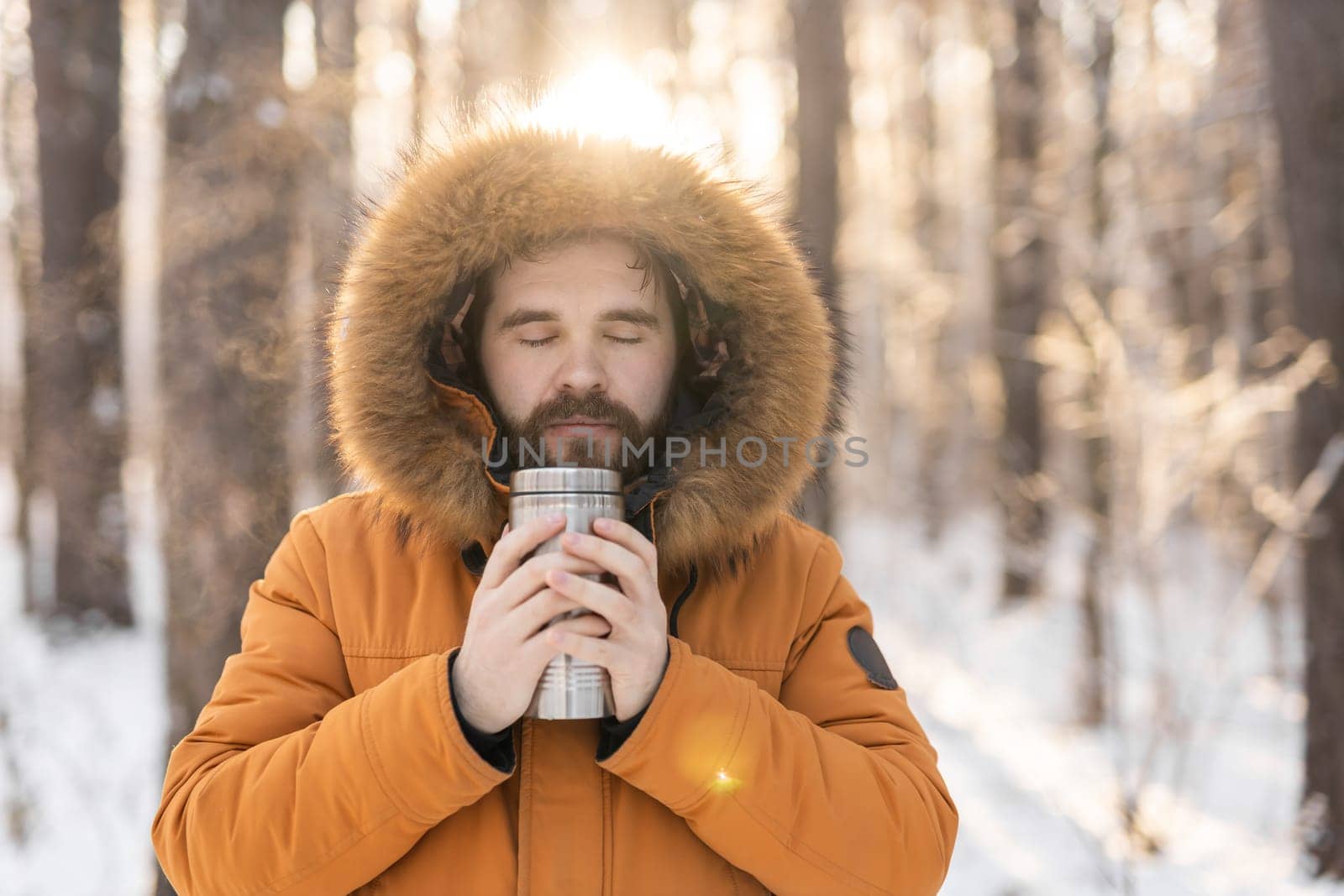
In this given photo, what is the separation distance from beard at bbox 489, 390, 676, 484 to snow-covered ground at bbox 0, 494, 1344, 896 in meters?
2.10

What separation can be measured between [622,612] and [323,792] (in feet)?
1.61

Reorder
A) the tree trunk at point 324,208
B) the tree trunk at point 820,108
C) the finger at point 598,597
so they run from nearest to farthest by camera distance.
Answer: the finger at point 598,597, the tree trunk at point 324,208, the tree trunk at point 820,108

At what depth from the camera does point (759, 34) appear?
40.0ft

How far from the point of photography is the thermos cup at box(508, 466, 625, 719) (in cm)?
120

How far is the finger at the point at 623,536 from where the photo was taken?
3.96 feet

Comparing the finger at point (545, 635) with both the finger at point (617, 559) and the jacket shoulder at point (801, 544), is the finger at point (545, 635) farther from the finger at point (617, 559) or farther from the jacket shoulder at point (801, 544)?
the jacket shoulder at point (801, 544)

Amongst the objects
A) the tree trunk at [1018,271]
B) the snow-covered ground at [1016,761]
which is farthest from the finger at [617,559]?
the tree trunk at [1018,271]

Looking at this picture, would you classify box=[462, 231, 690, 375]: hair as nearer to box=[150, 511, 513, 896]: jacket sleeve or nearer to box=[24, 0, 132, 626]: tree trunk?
box=[150, 511, 513, 896]: jacket sleeve

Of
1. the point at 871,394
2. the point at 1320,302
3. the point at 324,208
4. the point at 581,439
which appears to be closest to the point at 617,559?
the point at 581,439

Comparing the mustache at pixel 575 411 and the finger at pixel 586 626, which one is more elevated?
the mustache at pixel 575 411

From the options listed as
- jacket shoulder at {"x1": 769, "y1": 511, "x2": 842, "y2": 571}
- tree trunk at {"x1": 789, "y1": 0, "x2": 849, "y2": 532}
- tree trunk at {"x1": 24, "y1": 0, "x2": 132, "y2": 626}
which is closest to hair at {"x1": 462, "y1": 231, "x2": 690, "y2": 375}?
jacket shoulder at {"x1": 769, "y1": 511, "x2": 842, "y2": 571}

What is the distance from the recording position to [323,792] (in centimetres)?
125

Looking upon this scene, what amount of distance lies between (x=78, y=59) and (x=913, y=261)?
10.6m

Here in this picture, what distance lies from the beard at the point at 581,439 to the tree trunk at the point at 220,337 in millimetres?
1610
